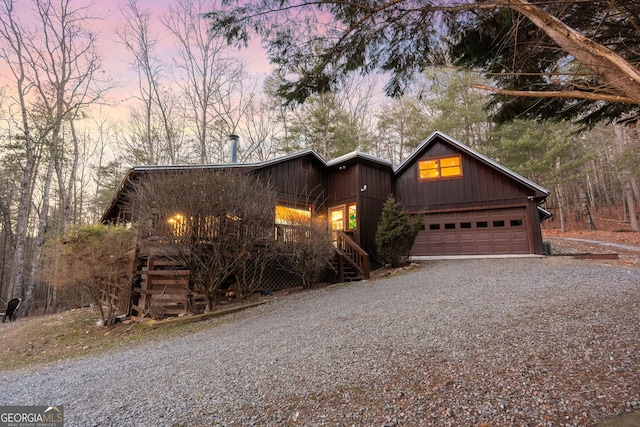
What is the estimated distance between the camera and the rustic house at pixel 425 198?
11.0 m

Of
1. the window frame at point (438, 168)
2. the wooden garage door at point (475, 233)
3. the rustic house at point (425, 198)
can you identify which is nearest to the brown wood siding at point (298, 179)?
the rustic house at point (425, 198)

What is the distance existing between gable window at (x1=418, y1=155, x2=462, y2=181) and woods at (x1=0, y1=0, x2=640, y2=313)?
8.71ft

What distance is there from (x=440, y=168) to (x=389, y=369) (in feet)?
39.1

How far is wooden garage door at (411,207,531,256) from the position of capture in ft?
37.4

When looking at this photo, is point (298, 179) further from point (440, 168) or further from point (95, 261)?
point (95, 261)

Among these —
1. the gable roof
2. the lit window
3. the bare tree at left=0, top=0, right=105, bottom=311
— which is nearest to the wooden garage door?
the gable roof

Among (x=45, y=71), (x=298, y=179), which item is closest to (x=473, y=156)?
(x=298, y=179)

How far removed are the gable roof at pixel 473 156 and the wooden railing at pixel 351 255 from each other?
5.23 m

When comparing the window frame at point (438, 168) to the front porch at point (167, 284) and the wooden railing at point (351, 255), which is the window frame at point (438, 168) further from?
the front porch at point (167, 284)

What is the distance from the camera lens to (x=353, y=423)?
77.2 inches

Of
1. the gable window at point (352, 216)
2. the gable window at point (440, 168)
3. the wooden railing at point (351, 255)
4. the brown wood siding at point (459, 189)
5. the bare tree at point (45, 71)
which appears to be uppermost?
the bare tree at point (45, 71)

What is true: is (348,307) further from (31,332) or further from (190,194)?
(31,332)

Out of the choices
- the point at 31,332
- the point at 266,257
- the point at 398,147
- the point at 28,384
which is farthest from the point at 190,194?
the point at 398,147

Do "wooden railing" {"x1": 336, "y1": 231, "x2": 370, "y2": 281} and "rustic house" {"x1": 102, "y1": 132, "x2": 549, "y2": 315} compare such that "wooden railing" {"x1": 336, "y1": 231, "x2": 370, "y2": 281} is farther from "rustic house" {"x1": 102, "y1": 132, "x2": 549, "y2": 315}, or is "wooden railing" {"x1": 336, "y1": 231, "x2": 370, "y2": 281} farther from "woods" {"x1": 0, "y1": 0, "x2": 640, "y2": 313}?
"woods" {"x1": 0, "y1": 0, "x2": 640, "y2": 313}
